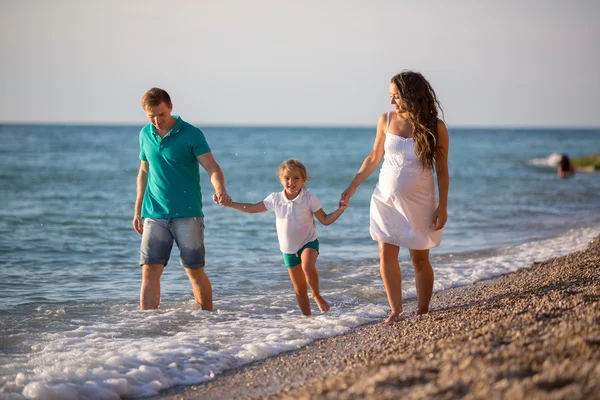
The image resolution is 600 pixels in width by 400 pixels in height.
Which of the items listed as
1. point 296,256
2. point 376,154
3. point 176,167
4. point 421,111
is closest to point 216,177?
point 176,167

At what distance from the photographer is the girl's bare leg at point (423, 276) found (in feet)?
18.8

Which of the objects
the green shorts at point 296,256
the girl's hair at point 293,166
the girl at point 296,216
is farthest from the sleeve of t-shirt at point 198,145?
the green shorts at point 296,256

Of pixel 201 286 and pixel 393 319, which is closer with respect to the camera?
pixel 393 319

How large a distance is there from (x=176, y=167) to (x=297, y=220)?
1107mm

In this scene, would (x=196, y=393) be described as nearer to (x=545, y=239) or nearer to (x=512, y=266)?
(x=512, y=266)

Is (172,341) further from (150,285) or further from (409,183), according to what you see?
(409,183)

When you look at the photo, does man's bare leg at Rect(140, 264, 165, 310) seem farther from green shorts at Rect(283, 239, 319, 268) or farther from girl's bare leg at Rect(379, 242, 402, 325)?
girl's bare leg at Rect(379, 242, 402, 325)

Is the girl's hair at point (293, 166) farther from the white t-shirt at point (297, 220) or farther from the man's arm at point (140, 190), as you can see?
the man's arm at point (140, 190)

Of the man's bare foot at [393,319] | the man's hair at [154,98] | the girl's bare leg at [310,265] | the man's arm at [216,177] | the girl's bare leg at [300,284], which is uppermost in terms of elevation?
the man's hair at [154,98]

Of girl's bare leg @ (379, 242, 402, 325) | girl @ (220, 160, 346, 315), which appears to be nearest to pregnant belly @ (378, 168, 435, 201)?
girl's bare leg @ (379, 242, 402, 325)

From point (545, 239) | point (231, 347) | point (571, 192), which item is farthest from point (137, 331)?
point (571, 192)

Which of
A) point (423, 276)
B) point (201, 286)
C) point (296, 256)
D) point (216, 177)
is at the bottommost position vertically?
point (201, 286)

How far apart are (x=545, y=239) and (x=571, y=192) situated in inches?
407

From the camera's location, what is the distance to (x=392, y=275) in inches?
223
